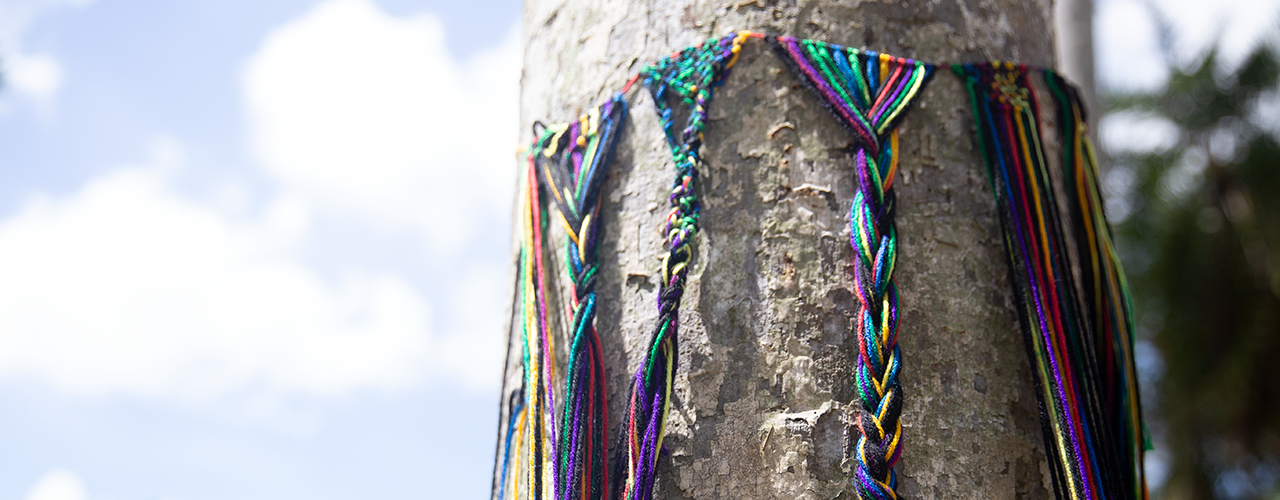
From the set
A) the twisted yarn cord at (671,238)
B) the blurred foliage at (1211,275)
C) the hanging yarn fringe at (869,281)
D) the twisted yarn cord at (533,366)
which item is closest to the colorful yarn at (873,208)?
the hanging yarn fringe at (869,281)

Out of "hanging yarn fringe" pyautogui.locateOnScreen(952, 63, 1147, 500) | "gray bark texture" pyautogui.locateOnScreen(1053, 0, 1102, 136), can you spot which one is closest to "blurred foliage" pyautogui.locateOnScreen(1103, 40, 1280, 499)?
"gray bark texture" pyautogui.locateOnScreen(1053, 0, 1102, 136)

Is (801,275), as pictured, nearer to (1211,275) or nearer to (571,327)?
(571,327)

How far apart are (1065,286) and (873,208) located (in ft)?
1.17

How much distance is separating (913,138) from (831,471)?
525 mm

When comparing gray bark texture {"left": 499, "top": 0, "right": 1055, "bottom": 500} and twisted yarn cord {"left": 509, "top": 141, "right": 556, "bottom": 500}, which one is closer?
gray bark texture {"left": 499, "top": 0, "right": 1055, "bottom": 500}

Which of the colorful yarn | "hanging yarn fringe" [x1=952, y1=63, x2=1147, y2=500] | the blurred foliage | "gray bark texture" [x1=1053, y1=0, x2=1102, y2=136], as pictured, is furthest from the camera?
the blurred foliage

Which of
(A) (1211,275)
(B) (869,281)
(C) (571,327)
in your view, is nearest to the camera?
(B) (869,281)

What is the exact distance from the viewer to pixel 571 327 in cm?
152

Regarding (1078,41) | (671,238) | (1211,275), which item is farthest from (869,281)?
(1211,275)

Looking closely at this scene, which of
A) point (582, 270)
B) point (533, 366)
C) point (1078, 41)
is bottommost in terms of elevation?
point (533, 366)

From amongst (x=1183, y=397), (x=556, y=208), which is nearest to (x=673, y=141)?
(x=556, y=208)

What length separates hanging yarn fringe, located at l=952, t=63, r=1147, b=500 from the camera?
1.43 m

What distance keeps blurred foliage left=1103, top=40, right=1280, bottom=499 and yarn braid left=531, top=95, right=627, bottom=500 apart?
1061cm

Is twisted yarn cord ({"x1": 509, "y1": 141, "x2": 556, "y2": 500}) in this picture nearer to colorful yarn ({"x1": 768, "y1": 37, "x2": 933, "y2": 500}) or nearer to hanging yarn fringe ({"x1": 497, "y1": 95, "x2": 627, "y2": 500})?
hanging yarn fringe ({"x1": 497, "y1": 95, "x2": 627, "y2": 500})
